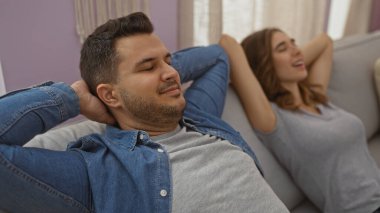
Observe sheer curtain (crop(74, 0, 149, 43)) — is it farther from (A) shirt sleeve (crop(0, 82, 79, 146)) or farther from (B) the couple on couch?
(A) shirt sleeve (crop(0, 82, 79, 146))

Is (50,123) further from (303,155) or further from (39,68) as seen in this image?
(303,155)

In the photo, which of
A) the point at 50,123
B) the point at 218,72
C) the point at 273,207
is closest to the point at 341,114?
the point at 218,72

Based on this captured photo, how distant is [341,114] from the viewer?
1.52 meters

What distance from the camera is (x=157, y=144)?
3.32 ft

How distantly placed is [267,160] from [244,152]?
30 cm

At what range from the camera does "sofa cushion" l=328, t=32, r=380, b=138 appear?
68.2 inches

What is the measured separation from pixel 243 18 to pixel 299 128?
63 centimetres

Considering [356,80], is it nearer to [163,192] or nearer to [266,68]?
[266,68]

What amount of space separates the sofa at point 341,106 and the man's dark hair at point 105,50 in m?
0.17

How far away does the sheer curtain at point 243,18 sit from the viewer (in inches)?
61.4

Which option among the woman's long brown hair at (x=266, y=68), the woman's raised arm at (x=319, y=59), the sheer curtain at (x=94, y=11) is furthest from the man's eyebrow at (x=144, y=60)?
the woman's raised arm at (x=319, y=59)

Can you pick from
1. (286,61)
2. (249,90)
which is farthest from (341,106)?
(249,90)

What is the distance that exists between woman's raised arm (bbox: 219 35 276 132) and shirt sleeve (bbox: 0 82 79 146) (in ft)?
2.09

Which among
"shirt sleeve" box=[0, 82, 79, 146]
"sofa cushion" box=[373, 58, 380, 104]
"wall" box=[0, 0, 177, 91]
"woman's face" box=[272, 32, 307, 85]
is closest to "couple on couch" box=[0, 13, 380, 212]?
"shirt sleeve" box=[0, 82, 79, 146]
